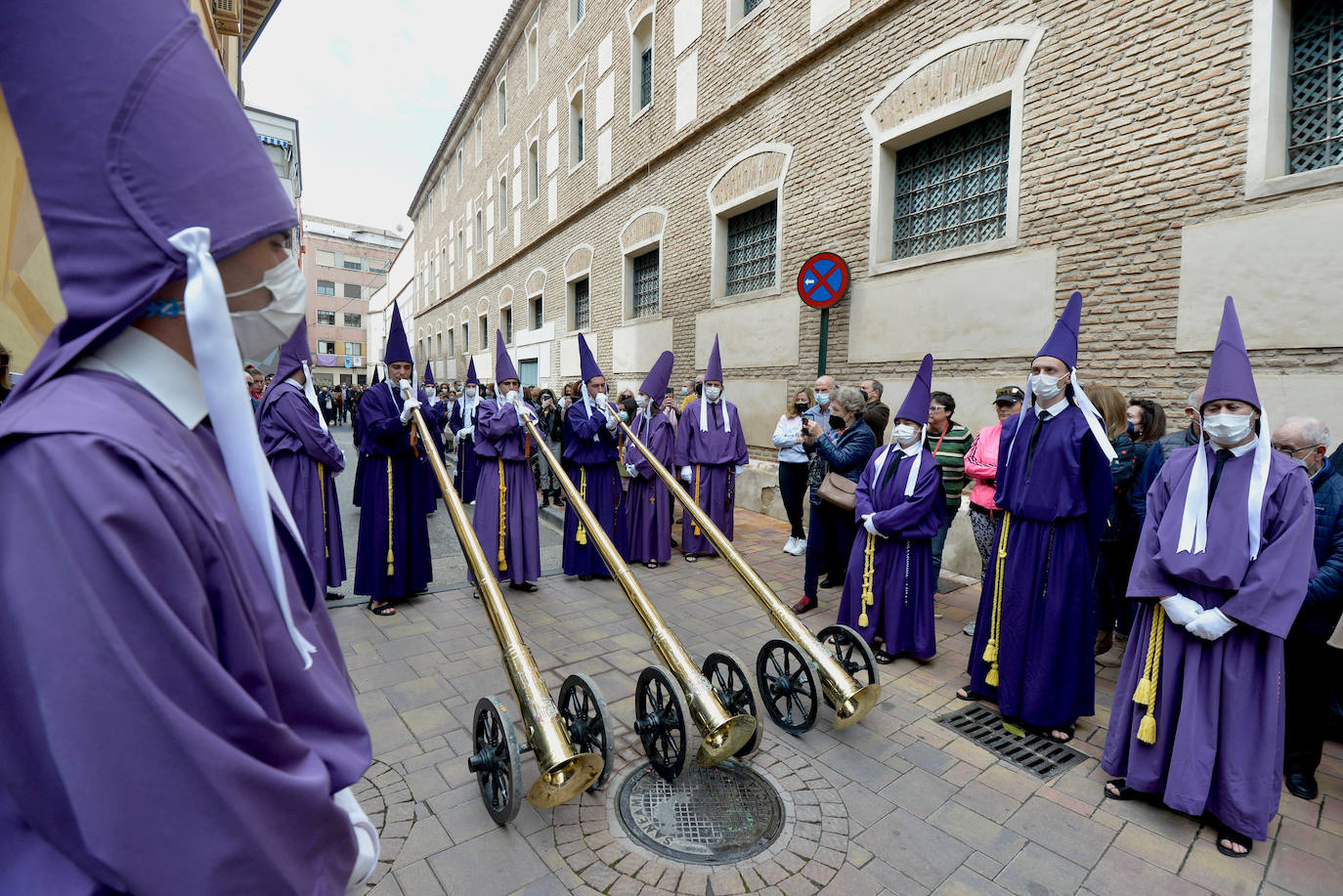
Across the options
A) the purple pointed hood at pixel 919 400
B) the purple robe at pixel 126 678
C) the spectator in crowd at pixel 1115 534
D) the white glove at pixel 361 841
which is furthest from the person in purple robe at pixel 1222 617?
the purple robe at pixel 126 678

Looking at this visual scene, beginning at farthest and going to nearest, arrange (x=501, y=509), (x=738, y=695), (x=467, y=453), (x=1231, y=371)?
(x=467, y=453) → (x=501, y=509) → (x=738, y=695) → (x=1231, y=371)

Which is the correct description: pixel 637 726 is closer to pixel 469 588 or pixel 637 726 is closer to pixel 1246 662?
pixel 1246 662

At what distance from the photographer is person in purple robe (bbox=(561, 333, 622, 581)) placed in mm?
6742

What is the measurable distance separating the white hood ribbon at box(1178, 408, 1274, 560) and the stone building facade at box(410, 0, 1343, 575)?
2507mm

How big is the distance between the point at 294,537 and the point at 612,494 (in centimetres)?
603

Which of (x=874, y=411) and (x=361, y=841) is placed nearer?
(x=361, y=841)

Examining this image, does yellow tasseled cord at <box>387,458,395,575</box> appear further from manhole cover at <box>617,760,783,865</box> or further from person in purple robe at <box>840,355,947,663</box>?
person in purple robe at <box>840,355,947,663</box>

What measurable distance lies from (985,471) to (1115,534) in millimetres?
1005

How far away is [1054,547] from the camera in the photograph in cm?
373

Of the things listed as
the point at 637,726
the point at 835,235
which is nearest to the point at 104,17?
the point at 637,726

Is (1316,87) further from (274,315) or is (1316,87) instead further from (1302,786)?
(274,315)

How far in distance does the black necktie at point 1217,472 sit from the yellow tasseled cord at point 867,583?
2.01 metres

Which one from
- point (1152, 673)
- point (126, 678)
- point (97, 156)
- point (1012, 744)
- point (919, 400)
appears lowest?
point (1012, 744)

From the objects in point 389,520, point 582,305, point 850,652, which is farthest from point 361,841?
point 582,305
